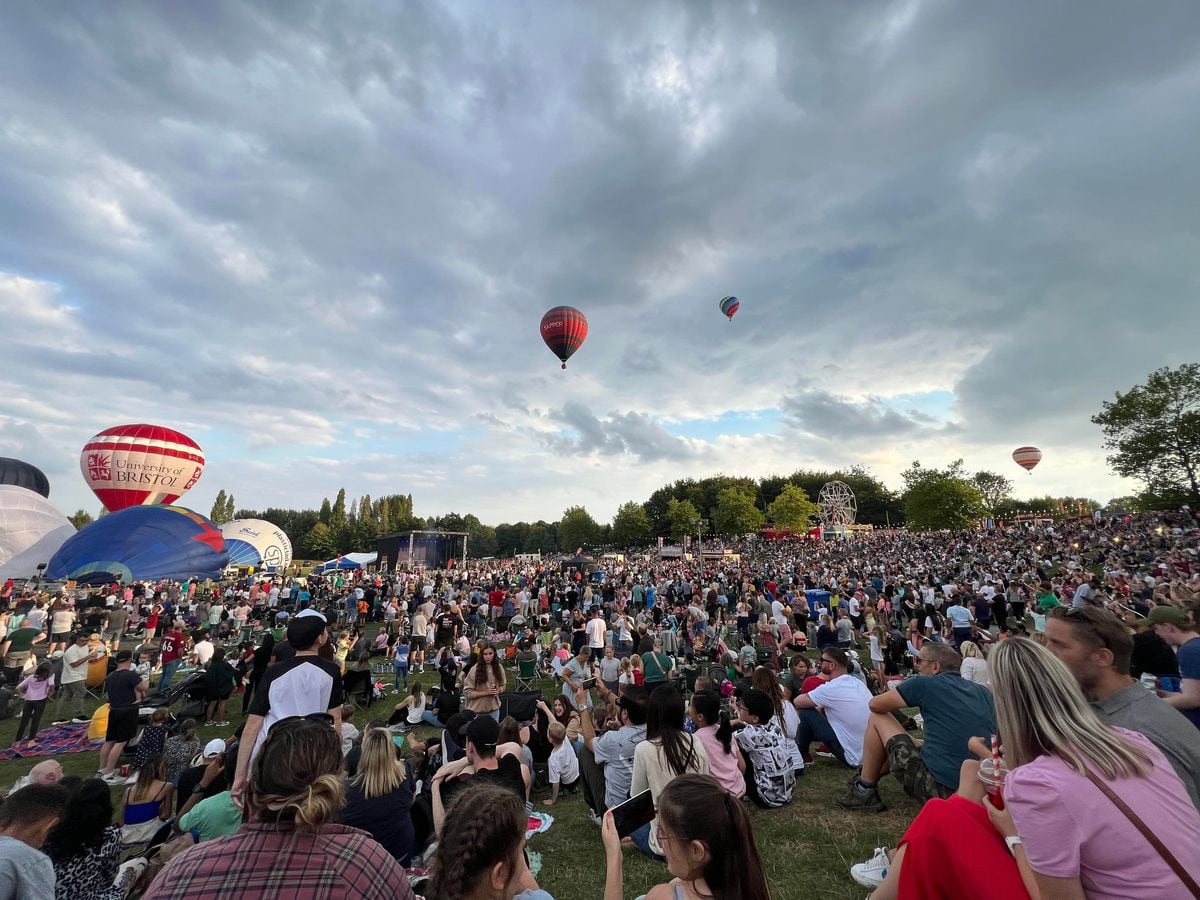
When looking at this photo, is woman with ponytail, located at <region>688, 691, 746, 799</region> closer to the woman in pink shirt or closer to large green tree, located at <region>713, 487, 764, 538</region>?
the woman in pink shirt

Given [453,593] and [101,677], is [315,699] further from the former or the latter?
[453,593]

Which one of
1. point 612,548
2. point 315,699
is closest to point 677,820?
point 315,699

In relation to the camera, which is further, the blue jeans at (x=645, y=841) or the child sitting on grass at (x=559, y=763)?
the child sitting on grass at (x=559, y=763)

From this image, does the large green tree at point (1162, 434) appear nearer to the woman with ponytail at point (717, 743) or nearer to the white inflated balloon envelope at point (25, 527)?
the woman with ponytail at point (717, 743)

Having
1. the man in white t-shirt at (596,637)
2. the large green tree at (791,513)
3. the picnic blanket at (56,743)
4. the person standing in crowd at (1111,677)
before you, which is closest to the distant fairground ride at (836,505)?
the large green tree at (791,513)

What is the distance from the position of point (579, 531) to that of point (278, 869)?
3475 inches

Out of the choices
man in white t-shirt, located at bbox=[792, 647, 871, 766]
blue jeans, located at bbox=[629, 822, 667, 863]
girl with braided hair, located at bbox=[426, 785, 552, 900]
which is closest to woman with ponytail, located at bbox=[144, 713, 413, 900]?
girl with braided hair, located at bbox=[426, 785, 552, 900]

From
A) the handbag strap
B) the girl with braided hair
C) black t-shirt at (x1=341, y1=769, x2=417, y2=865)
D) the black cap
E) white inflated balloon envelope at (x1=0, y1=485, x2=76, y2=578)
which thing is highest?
white inflated balloon envelope at (x1=0, y1=485, x2=76, y2=578)

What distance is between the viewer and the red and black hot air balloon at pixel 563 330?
2367 cm

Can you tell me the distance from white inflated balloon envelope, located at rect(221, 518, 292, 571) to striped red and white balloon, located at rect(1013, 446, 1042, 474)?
7335cm

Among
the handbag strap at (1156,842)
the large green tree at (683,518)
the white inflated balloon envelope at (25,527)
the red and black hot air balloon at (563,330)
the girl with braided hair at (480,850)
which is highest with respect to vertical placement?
the red and black hot air balloon at (563,330)

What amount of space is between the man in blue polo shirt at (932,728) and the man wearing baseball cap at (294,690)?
444 cm

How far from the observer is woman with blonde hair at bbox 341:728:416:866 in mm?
3646

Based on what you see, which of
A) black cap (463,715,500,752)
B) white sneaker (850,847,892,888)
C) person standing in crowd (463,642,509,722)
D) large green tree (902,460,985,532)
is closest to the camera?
white sneaker (850,847,892,888)
